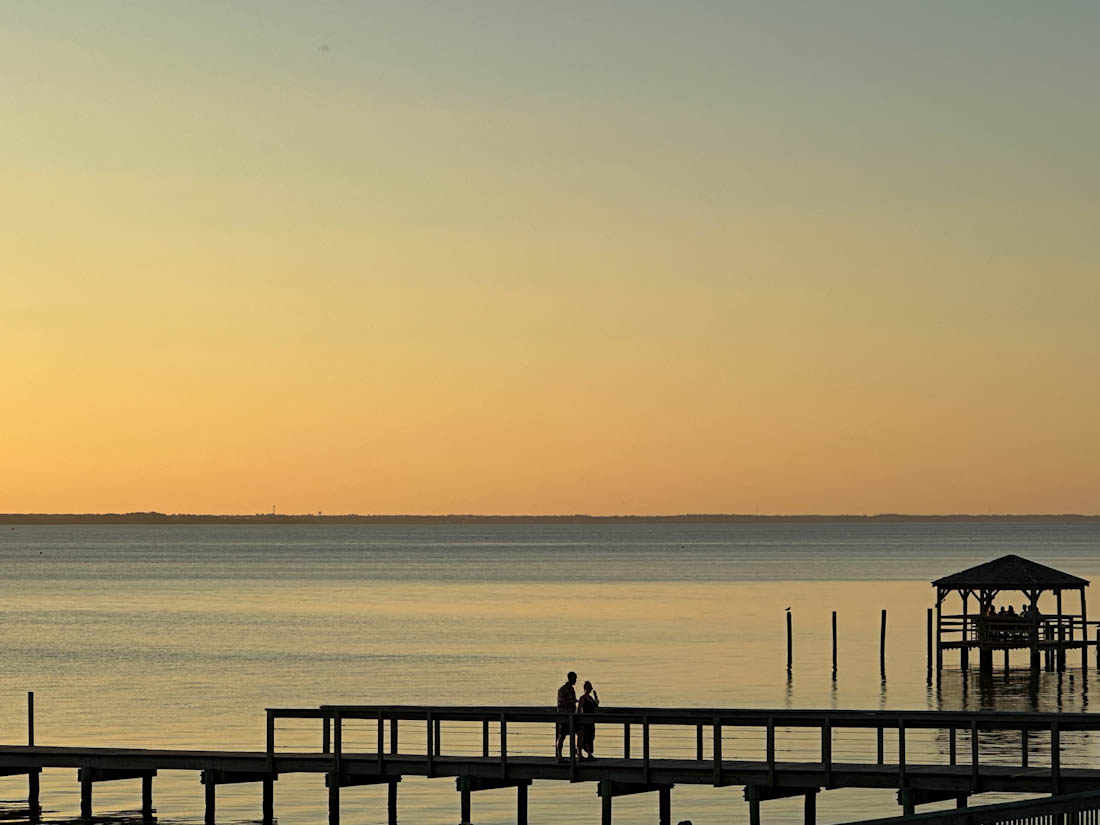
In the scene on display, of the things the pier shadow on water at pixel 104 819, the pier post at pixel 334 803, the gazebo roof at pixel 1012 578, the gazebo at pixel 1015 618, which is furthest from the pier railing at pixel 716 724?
the gazebo at pixel 1015 618

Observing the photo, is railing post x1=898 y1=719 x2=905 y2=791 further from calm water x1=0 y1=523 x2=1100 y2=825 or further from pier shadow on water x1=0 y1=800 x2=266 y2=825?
pier shadow on water x1=0 y1=800 x2=266 y2=825

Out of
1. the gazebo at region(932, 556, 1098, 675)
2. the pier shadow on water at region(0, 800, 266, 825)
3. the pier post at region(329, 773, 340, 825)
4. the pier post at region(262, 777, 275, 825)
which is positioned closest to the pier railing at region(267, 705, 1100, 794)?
the pier post at region(329, 773, 340, 825)

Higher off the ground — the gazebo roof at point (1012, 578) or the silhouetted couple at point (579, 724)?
the gazebo roof at point (1012, 578)

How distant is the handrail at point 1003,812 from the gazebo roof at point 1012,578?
45.5m

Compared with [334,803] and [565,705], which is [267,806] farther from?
[565,705]

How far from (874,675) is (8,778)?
3688cm

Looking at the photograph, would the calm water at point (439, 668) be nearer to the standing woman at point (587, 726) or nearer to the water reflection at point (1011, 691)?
the water reflection at point (1011, 691)

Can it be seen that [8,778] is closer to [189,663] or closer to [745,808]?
[745,808]

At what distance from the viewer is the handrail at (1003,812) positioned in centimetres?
2017

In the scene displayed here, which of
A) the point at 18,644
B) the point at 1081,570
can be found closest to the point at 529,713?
the point at 18,644

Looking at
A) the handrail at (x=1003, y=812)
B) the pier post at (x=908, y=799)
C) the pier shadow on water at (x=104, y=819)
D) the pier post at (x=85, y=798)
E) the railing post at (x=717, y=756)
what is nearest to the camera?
the handrail at (x=1003, y=812)

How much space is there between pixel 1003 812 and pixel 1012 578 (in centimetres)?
4851

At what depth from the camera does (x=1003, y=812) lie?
21109 mm

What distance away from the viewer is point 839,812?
3966 centimetres
